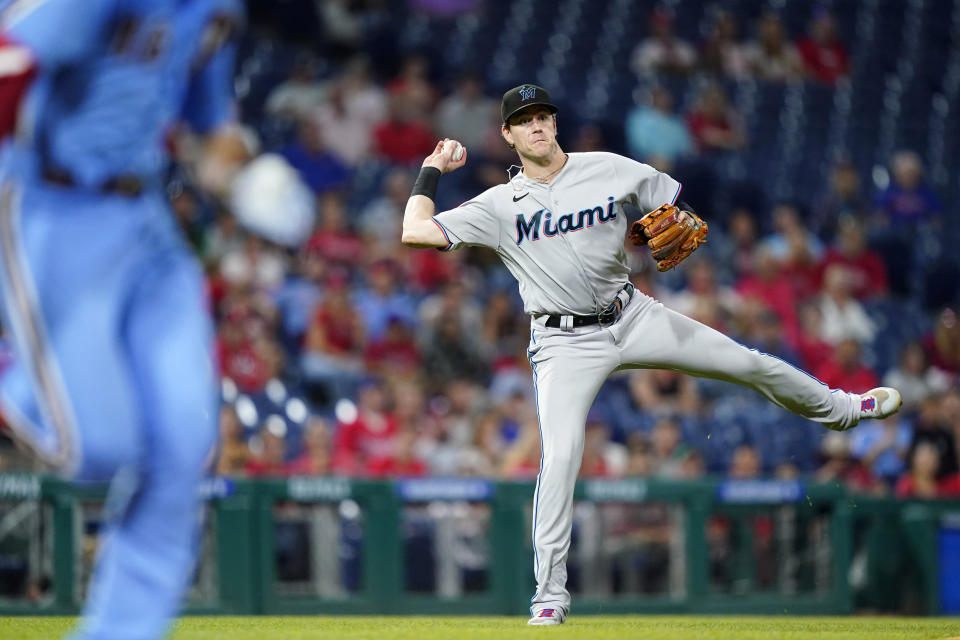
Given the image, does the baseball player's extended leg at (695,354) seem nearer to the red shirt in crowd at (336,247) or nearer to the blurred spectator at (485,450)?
the blurred spectator at (485,450)

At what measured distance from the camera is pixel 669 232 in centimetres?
522

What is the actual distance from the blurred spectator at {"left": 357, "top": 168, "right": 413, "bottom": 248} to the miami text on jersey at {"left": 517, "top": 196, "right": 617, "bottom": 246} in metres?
4.91

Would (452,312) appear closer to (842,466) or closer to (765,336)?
(765,336)

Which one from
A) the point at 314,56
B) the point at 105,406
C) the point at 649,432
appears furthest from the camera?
the point at 314,56

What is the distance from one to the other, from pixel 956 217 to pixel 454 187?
16.8 ft

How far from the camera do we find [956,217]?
513 inches

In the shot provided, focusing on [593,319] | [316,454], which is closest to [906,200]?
[316,454]

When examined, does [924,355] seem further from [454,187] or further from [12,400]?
[12,400]

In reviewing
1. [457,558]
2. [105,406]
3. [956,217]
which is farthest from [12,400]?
[956,217]

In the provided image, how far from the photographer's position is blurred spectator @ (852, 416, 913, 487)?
379 inches

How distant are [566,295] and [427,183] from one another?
0.67 metres

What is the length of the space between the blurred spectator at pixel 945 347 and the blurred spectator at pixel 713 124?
265 centimetres

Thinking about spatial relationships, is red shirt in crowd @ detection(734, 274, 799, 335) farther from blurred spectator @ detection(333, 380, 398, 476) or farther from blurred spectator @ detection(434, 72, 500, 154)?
blurred spectator @ detection(333, 380, 398, 476)

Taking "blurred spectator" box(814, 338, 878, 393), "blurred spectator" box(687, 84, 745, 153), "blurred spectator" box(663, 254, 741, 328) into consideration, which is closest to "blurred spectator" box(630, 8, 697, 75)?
"blurred spectator" box(687, 84, 745, 153)
